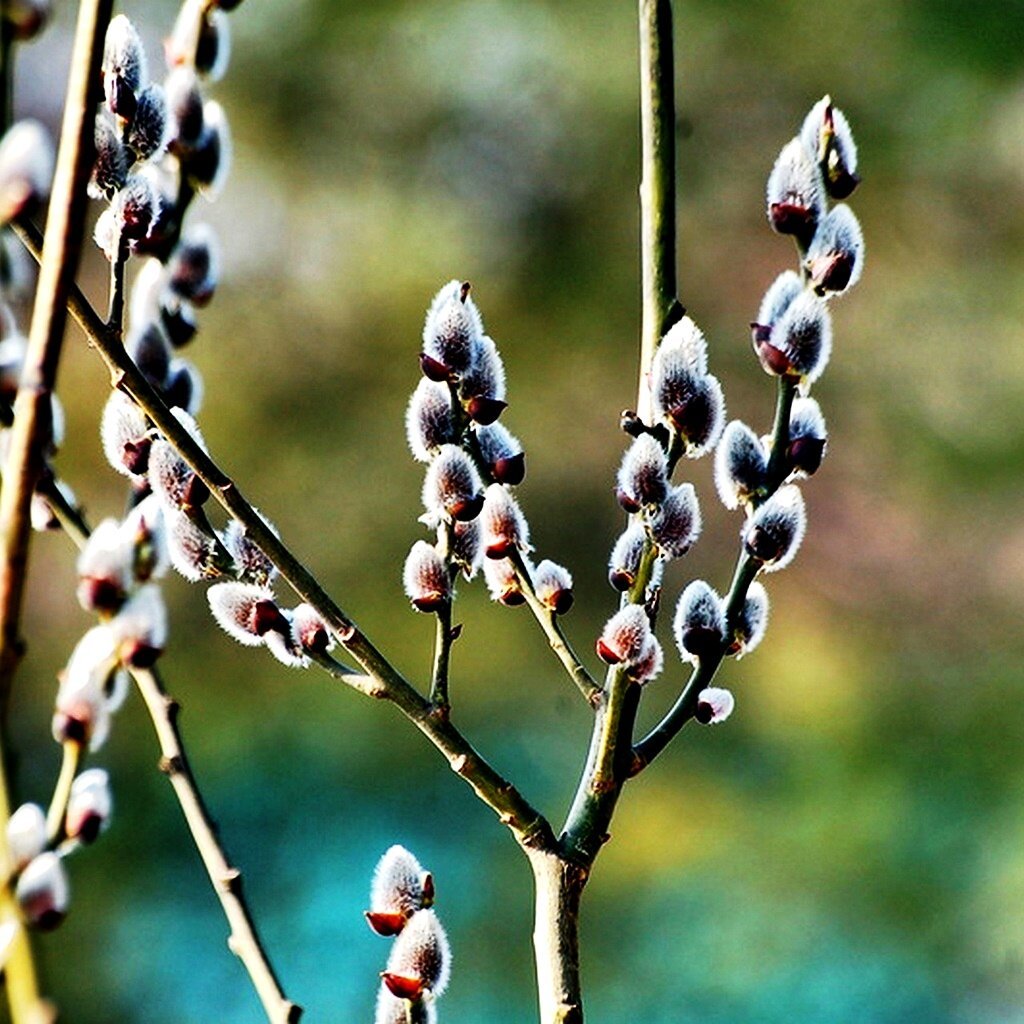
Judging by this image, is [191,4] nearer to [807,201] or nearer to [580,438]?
[807,201]

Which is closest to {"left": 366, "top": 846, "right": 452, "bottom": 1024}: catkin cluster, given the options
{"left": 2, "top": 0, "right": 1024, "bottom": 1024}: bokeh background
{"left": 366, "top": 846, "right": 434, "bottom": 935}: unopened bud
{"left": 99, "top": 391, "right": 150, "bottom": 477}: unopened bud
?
{"left": 366, "top": 846, "right": 434, "bottom": 935}: unopened bud

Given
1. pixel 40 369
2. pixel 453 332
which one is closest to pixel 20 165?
pixel 40 369

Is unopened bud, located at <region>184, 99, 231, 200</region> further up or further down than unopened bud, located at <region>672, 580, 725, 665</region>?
further up

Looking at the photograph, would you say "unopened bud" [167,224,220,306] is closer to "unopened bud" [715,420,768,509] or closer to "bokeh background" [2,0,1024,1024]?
"unopened bud" [715,420,768,509]

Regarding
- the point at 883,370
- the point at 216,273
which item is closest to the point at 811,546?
the point at 883,370

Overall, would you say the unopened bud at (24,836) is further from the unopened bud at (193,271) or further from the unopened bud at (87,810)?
the unopened bud at (193,271)
